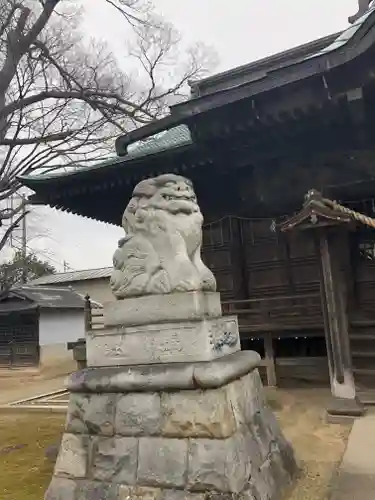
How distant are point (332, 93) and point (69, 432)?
4.80 metres

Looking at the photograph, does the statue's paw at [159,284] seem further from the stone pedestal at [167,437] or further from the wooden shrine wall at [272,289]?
the wooden shrine wall at [272,289]

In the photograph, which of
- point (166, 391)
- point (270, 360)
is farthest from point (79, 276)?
point (166, 391)

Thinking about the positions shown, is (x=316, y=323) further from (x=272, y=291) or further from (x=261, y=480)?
(x=261, y=480)

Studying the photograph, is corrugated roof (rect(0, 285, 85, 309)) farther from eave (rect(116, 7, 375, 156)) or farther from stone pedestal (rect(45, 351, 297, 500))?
stone pedestal (rect(45, 351, 297, 500))

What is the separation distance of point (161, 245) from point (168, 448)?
1.44m

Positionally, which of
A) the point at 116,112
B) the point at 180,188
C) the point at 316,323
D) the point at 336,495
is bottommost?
the point at 336,495

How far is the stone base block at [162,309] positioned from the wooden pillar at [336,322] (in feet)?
9.34

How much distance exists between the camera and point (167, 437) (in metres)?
2.84

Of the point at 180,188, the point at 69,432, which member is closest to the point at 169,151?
the point at 180,188

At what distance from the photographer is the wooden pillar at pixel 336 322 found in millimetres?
5426

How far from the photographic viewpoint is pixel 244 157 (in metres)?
7.07

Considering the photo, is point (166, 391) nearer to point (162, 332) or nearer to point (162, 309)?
point (162, 332)

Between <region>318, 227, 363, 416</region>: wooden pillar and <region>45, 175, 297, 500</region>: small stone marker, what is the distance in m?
2.21

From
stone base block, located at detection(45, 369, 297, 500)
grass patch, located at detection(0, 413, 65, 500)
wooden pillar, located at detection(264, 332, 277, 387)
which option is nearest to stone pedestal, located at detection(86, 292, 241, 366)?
stone base block, located at detection(45, 369, 297, 500)
